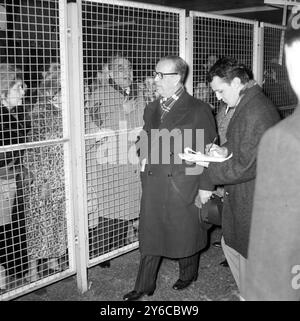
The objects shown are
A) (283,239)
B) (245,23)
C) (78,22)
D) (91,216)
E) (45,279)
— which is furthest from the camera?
(245,23)

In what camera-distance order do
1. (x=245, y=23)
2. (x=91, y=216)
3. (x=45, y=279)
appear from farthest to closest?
(x=245, y=23) < (x=91, y=216) < (x=45, y=279)

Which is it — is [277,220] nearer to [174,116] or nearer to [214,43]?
[174,116]

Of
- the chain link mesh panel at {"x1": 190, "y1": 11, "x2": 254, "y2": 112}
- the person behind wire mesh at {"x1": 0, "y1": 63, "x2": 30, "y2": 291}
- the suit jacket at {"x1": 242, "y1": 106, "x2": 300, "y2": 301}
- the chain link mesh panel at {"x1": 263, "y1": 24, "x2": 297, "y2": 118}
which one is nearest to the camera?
the suit jacket at {"x1": 242, "y1": 106, "x2": 300, "y2": 301}

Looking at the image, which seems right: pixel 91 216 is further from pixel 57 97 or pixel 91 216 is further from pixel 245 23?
pixel 245 23

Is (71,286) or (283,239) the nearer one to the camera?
(283,239)

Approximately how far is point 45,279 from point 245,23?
3.51 metres

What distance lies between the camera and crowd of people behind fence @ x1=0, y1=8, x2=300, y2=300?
9.76 ft

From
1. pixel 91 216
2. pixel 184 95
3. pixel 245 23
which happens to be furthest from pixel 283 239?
pixel 245 23

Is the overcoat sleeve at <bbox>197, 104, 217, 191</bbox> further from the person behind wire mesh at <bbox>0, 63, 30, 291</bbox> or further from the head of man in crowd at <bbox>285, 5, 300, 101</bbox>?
the head of man in crowd at <bbox>285, 5, 300, 101</bbox>

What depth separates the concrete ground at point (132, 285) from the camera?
3723mm

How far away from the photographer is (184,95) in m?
3.53

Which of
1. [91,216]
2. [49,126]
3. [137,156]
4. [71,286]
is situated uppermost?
[49,126]

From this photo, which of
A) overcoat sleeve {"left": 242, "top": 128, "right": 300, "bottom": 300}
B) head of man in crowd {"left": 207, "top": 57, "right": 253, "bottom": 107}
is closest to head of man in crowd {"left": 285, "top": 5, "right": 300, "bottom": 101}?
overcoat sleeve {"left": 242, "top": 128, "right": 300, "bottom": 300}

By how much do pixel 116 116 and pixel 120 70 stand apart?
0.41m
